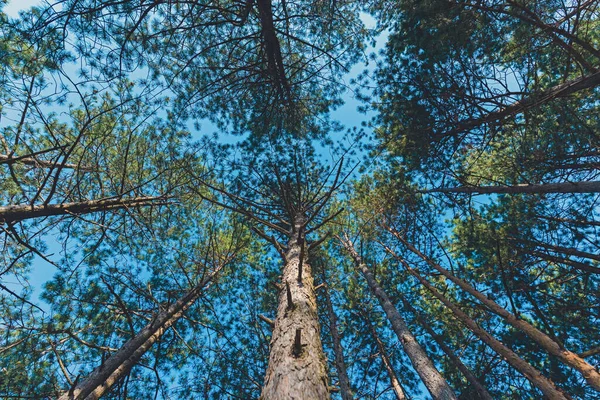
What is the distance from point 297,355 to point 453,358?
5.30 m

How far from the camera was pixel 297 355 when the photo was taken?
221 cm

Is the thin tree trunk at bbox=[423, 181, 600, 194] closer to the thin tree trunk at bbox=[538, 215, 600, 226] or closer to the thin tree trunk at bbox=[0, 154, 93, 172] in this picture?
the thin tree trunk at bbox=[538, 215, 600, 226]

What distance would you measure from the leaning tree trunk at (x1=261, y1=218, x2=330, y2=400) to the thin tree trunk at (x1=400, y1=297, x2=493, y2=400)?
4650 millimetres

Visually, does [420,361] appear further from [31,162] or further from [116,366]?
[31,162]

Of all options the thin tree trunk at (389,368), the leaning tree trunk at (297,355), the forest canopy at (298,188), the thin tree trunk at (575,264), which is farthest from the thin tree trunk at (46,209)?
the thin tree trunk at (575,264)

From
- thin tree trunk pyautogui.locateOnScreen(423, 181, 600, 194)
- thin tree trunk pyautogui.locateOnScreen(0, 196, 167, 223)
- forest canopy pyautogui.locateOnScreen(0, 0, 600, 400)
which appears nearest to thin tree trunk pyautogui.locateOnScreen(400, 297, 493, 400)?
forest canopy pyautogui.locateOnScreen(0, 0, 600, 400)

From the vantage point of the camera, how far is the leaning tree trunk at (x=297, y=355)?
6.28ft

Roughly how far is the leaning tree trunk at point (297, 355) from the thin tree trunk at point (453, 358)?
4650mm

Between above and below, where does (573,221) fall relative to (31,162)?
below

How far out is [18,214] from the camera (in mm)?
4086

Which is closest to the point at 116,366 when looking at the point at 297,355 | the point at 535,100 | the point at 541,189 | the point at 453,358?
the point at 297,355

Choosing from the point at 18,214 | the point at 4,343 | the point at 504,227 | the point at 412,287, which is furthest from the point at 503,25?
the point at 4,343

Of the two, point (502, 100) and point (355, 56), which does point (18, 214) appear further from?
point (502, 100)

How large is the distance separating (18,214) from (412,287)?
869 centimetres
